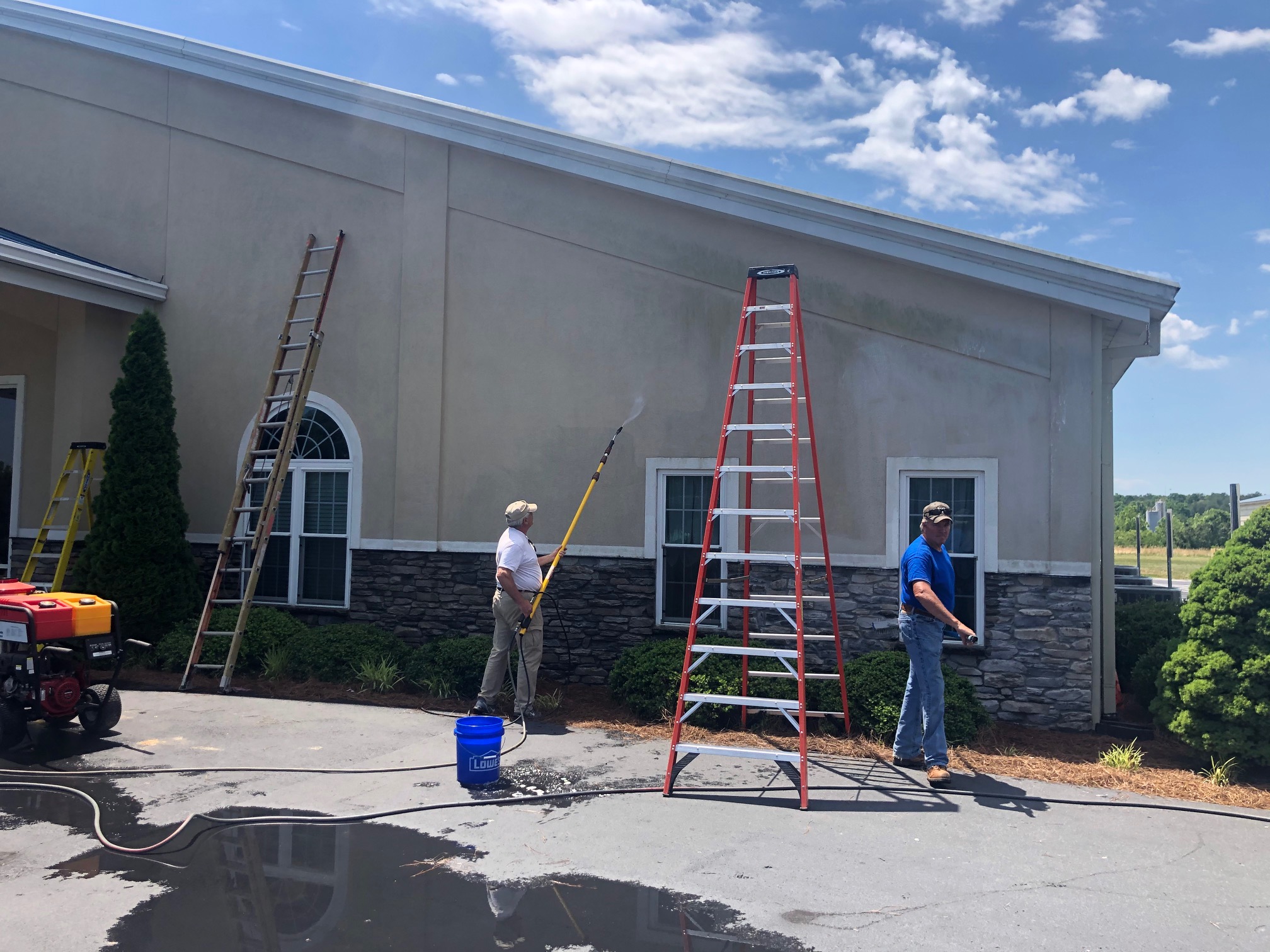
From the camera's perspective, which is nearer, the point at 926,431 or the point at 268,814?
the point at 268,814

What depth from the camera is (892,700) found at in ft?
26.4

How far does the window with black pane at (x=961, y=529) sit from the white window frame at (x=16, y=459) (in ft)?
35.4

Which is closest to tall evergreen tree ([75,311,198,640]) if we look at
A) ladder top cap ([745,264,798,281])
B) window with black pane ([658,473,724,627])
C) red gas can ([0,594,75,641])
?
red gas can ([0,594,75,641])

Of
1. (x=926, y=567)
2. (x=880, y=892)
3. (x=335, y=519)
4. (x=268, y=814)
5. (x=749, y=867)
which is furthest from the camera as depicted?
(x=335, y=519)

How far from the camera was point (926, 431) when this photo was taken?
893cm

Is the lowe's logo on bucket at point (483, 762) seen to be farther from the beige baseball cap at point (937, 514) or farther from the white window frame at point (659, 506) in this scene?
the beige baseball cap at point (937, 514)

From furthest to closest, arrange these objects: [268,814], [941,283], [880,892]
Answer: [941,283]
[268,814]
[880,892]

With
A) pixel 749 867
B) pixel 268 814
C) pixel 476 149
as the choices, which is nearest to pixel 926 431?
pixel 749 867

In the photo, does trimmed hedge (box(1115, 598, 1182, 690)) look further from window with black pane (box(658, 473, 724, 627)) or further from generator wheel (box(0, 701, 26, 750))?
generator wheel (box(0, 701, 26, 750))

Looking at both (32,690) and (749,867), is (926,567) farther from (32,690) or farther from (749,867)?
(32,690)

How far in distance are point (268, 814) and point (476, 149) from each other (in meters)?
7.18

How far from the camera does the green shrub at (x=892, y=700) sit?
791 cm

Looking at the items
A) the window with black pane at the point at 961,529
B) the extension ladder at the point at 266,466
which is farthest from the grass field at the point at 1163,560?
the extension ladder at the point at 266,466

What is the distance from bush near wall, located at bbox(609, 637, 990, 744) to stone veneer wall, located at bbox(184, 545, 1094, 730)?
452 mm
